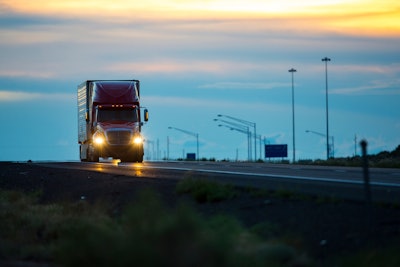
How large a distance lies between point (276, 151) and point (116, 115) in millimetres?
39920

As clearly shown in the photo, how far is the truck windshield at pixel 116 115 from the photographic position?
178 ft

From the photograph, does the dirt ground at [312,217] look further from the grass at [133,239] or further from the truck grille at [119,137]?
the truck grille at [119,137]

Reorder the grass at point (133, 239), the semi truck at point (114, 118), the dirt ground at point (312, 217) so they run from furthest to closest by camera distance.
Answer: the semi truck at point (114, 118)
the dirt ground at point (312, 217)
the grass at point (133, 239)

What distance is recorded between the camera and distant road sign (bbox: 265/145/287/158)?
301ft

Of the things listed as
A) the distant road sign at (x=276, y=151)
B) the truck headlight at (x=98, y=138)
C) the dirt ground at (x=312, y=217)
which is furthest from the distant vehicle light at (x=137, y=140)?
the distant road sign at (x=276, y=151)

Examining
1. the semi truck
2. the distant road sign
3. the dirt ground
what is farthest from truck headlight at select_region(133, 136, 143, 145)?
the distant road sign

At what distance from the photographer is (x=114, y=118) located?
5438 centimetres

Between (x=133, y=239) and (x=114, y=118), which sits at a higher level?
(x=114, y=118)

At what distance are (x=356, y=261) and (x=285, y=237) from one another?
206 cm

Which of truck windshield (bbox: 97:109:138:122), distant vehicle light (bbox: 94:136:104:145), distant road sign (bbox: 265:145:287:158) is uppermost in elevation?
truck windshield (bbox: 97:109:138:122)

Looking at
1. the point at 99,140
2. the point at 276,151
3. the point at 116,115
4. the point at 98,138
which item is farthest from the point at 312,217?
the point at 276,151

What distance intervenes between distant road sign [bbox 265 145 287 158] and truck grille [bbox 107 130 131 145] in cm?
3779

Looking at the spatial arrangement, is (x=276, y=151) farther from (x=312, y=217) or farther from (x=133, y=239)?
(x=133, y=239)

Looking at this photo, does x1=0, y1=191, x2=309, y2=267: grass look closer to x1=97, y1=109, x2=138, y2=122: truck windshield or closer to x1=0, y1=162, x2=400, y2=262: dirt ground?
x1=0, y1=162, x2=400, y2=262: dirt ground
